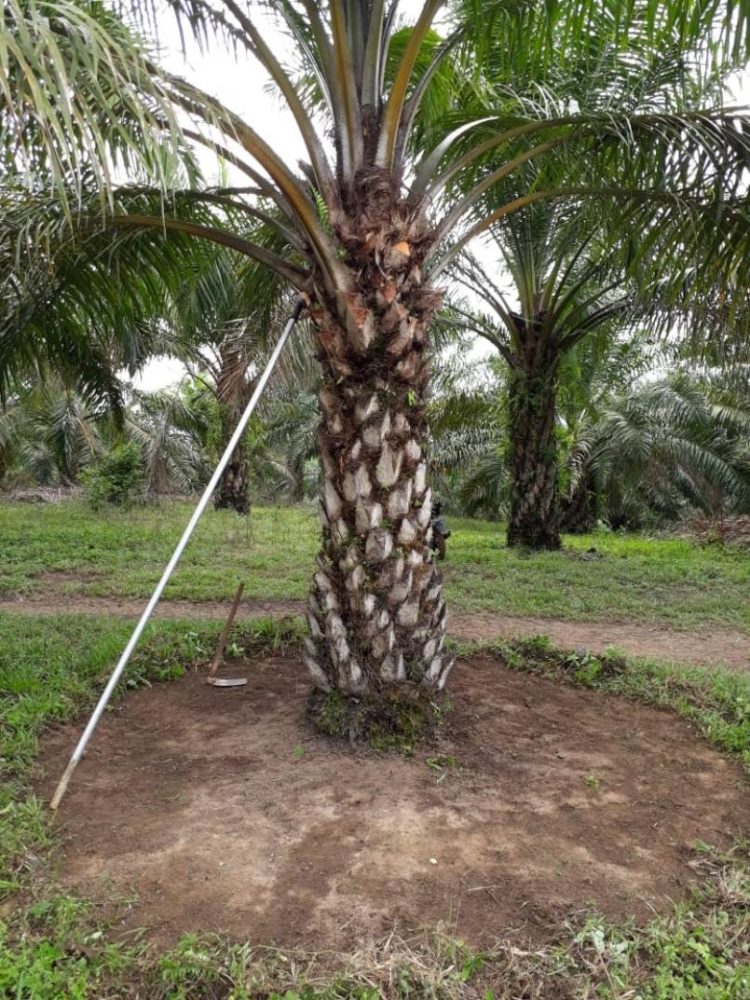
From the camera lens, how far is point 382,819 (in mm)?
3246

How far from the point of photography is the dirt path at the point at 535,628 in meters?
6.16

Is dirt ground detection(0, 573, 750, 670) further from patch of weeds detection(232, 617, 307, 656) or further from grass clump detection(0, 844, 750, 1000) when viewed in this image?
grass clump detection(0, 844, 750, 1000)

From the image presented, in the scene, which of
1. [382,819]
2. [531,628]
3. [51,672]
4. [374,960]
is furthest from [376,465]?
[531,628]

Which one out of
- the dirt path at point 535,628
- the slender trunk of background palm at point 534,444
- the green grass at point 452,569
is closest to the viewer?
the dirt path at point 535,628

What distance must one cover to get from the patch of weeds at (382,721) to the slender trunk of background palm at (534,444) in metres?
7.19

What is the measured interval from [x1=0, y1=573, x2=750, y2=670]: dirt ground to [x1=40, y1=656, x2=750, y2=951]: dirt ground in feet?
5.73

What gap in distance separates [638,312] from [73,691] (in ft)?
20.4

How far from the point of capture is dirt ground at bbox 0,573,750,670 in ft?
20.2

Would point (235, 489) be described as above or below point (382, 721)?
above

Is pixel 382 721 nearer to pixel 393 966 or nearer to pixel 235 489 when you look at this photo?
pixel 393 966

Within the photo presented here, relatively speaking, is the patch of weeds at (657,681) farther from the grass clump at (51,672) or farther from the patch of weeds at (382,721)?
the grass clump at (51,672)

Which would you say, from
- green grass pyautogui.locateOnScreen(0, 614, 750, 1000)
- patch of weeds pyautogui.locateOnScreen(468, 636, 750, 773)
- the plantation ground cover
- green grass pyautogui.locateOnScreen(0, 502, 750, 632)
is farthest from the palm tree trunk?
green grass pyautogui.locateOnScreen(0, 614, 750, 1000)

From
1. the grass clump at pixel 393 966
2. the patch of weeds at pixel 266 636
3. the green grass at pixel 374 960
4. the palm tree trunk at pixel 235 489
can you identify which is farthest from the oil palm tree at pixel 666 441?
the grass clump at pixel 393 966

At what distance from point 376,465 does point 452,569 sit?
5.60 metres
